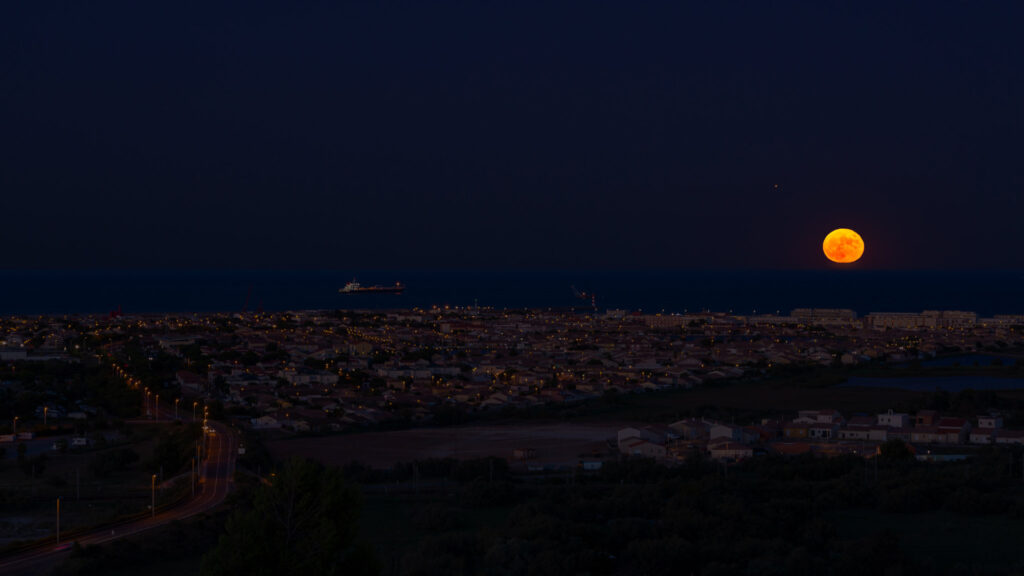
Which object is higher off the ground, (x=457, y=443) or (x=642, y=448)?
(x=642, y=448)

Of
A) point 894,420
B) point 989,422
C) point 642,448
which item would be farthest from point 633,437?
point 989,422

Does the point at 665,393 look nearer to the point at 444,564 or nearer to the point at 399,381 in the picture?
Result: the point at 399,381

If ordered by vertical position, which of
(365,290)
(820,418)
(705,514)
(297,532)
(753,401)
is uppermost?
(365,290)

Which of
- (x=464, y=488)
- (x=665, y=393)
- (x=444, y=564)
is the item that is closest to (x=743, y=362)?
(x=665, y=393)

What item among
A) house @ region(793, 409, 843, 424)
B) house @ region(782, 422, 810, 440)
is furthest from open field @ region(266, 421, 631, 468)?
house @ region(793, 409, 843, 424)

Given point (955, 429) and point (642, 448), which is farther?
point (955, 429)

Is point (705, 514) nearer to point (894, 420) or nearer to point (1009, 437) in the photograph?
point (1009, 437)

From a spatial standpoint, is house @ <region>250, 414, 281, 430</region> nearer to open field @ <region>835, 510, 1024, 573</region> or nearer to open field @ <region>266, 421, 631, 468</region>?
open field @ <region>266, 421, 631, 468</region>
